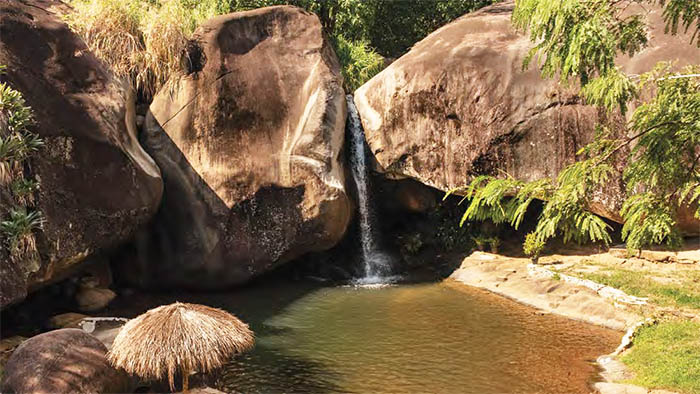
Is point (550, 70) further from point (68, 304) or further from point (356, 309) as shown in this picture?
point (68, 304)

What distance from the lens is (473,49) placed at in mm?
14555

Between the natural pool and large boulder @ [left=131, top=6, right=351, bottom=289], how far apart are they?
1.07m

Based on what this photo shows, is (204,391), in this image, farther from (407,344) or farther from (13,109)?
(13,109)

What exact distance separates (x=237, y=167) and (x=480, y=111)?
6357 mm

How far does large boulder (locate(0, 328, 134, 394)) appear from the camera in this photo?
21.1ft

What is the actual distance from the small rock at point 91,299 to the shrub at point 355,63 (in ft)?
32.4

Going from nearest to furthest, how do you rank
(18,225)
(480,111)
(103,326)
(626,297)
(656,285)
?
(18,225), (103,326), (626,297), (656,285), (480,111)

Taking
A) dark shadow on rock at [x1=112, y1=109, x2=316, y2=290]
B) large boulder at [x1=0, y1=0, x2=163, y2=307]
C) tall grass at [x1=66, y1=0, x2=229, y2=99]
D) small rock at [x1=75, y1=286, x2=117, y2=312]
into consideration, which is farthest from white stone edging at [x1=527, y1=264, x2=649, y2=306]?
tall grass at [x1=66, y1=0, x2=229, y2=99]

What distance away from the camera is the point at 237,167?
13078 mm

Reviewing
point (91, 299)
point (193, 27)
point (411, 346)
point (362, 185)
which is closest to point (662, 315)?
point (411, 346)

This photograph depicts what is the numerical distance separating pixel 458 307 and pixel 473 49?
7.17m

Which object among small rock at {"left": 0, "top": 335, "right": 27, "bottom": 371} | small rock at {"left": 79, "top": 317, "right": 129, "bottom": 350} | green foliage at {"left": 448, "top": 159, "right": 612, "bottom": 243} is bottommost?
small rock at {"left": 79, "top": 317, "right": 129, "bottom": 350}

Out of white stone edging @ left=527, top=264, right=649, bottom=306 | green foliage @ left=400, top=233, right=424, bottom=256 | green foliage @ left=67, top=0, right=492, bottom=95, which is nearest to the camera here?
white stone edging @ left=527, top=264, right=649, bottom=306

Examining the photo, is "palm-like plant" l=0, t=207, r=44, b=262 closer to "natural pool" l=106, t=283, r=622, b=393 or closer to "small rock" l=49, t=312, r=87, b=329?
"small rock" l=49, t=312, r=87, b=329
